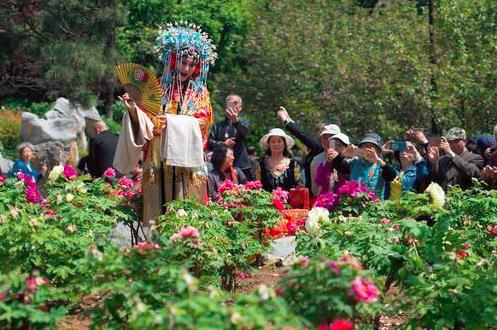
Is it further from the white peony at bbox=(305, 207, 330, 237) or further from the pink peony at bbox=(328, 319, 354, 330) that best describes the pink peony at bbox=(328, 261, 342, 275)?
the white peony at bbox=(305, 207, 330, 237)

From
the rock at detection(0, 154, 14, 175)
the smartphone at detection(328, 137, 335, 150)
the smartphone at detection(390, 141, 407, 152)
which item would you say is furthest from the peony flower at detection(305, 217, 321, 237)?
the rock at detection(0, 154, 14, 175)

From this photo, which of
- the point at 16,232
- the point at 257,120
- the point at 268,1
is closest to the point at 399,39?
the point at 257,120

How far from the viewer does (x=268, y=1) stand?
2264cm

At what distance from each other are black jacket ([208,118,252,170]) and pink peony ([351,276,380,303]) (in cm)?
586

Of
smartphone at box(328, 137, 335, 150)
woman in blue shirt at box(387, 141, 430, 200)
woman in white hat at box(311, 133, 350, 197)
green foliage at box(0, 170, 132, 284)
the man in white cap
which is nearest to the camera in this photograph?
green foliage at box(0, 170, 132, 284)

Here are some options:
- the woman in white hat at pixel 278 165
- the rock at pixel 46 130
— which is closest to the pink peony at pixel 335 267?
the woman in white hat at pixel 278 165

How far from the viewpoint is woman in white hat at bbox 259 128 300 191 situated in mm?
10086

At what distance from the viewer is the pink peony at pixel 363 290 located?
4020 millimetres

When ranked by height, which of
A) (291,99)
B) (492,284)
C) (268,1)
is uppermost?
(268,1)

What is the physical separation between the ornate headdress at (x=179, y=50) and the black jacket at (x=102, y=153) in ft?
10.6

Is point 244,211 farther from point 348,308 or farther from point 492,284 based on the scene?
point 348,308

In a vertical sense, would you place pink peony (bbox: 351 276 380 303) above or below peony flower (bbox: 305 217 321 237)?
below

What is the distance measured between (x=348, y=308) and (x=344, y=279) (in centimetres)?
12

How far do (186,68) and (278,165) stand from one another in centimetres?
203
